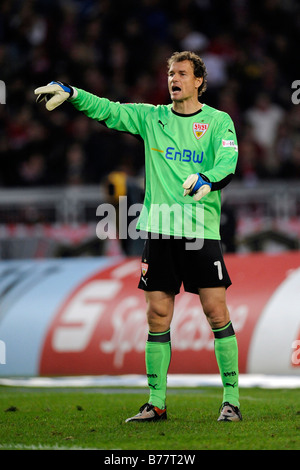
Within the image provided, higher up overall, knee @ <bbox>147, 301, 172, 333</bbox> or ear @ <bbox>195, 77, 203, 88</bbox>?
ear @ <bbox>195, 77, 203, 88</bbox>

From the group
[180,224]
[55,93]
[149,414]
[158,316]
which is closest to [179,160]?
[180,224]

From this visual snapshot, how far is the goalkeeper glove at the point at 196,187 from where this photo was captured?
5641mm

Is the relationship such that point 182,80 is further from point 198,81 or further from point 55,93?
point 55,93

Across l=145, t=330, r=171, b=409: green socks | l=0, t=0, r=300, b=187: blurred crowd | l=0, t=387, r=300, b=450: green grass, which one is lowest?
l=0, t=387, r=300, b=450: green grass

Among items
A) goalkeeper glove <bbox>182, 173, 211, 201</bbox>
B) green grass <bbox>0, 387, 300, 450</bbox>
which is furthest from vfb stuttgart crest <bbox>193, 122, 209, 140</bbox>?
green grass <bbox>0, 387, 300, 450</bbox>

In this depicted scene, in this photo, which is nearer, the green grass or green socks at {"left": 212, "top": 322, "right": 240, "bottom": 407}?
the green grass

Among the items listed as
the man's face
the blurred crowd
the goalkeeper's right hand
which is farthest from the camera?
the blurred crowd

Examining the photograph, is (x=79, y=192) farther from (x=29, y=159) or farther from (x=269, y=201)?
(x=269, y=201)

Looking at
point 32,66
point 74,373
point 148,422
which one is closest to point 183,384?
point 74,373

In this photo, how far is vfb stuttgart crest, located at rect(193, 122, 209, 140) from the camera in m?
6.14

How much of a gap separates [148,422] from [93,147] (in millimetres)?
8760

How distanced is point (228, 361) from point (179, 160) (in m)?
1.26

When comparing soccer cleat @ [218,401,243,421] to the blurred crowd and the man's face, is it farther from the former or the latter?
the blurred crowd

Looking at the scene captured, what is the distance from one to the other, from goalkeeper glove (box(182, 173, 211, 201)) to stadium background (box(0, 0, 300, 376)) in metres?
3.82
